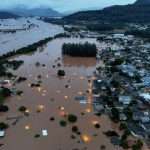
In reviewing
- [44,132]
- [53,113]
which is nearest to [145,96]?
[53,113]

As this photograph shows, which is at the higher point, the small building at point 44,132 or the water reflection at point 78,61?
the small building at point 44,132

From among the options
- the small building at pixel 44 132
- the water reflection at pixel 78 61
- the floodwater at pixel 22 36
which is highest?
the small building at pixel 44 132

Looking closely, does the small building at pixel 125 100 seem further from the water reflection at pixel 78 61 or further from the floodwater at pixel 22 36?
the floodwater at pixel 22 36

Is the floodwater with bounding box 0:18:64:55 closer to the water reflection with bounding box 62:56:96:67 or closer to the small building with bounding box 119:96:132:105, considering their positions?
the water reflection with bounding box 62:56:96:67

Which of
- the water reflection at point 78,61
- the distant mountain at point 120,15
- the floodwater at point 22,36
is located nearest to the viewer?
the water reflection at point 78,61

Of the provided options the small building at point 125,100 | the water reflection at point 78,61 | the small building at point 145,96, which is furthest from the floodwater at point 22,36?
the small building at point 145,96

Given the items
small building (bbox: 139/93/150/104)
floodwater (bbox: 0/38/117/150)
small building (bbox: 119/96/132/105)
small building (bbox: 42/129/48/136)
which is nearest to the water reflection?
floodwater (bbox: 0/38/117/150)

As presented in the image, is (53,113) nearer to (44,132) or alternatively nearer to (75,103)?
A: (75,103)

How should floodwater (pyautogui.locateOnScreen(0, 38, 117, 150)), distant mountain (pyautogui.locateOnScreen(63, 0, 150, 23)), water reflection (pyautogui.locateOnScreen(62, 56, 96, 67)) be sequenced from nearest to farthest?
floodwater (pyautogui.locateOnScreen(0, 38, 117, 150)) < water reflection (pyautogui.locateOnScreen(62, 56, 96, 67)) < distant mountain (pyautogui.locateOnScreen(63, 0, 150, 23))

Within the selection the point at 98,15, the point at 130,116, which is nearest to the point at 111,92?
the point at 130,116
